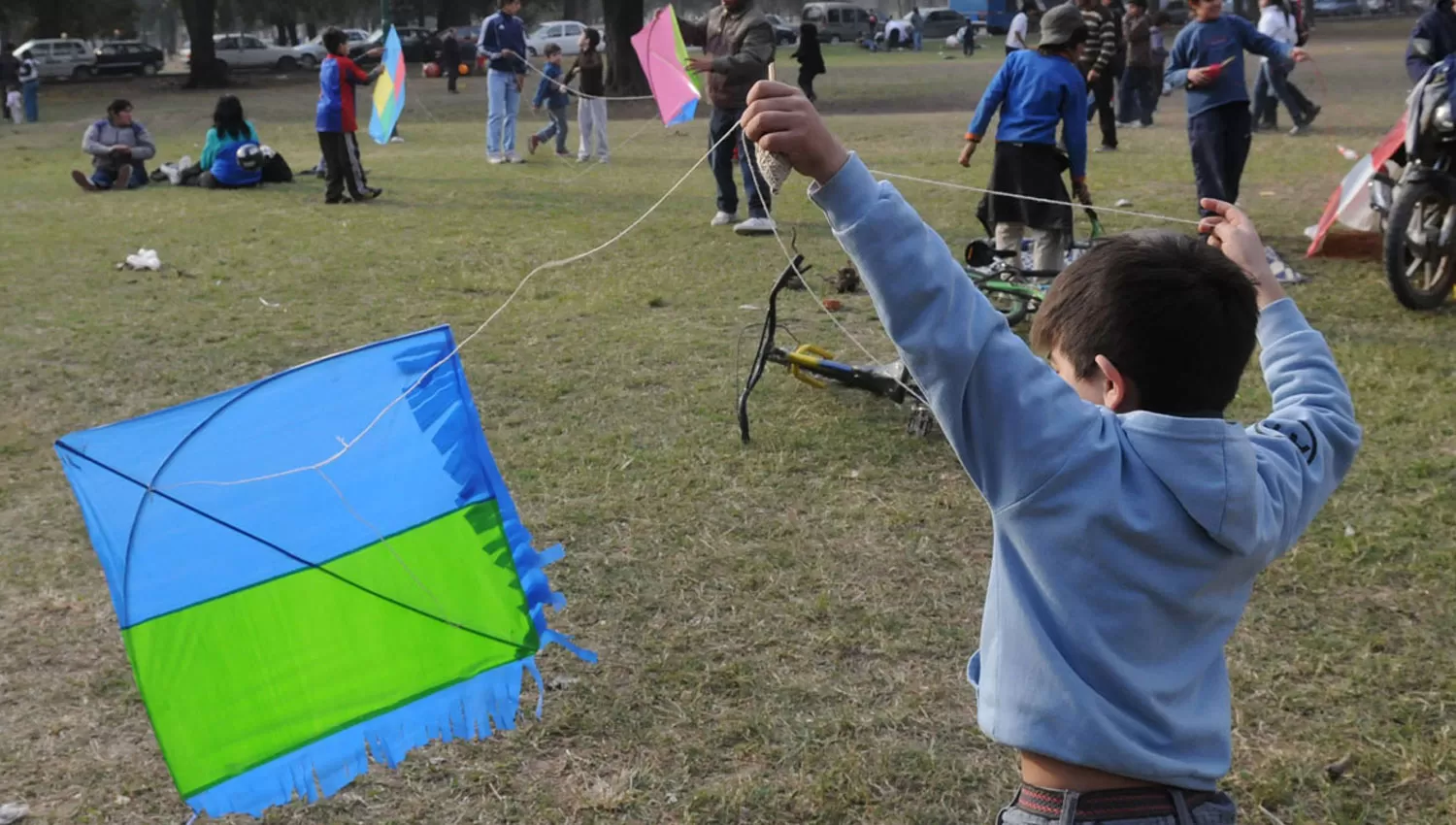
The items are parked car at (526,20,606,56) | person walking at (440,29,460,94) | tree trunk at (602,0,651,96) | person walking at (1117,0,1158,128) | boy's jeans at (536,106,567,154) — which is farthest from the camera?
parked car at (526,20,606,56)

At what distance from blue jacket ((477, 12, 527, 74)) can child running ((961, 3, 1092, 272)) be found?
8.48 metres

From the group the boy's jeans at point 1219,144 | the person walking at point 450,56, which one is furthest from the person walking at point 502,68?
the person walking at point 450,56

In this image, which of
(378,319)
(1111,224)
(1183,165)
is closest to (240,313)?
(378,319)

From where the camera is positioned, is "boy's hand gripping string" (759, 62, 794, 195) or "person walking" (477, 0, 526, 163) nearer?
"boy's hand gripping string" (759, 62, 794, 195)

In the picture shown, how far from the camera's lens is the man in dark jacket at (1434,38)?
24.4 ft

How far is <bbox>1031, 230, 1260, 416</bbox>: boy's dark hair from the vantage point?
4.85 feet

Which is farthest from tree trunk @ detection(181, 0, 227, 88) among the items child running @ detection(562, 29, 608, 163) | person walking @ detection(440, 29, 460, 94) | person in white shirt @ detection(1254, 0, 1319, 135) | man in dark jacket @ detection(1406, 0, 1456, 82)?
man in dark jacket @ detection(1406, 0, 1456, 82)

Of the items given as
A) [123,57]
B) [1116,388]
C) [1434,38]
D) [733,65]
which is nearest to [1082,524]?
[1116,388]

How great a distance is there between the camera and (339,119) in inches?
468

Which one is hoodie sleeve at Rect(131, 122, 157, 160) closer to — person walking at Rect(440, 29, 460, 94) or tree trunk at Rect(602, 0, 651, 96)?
tree trunk at Rect(602, 0, 651, 96)

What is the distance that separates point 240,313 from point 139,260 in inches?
76.6

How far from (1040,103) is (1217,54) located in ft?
5.53

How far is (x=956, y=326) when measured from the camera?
4.54ft

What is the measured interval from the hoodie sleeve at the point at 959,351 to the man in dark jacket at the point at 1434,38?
7.25 meters
